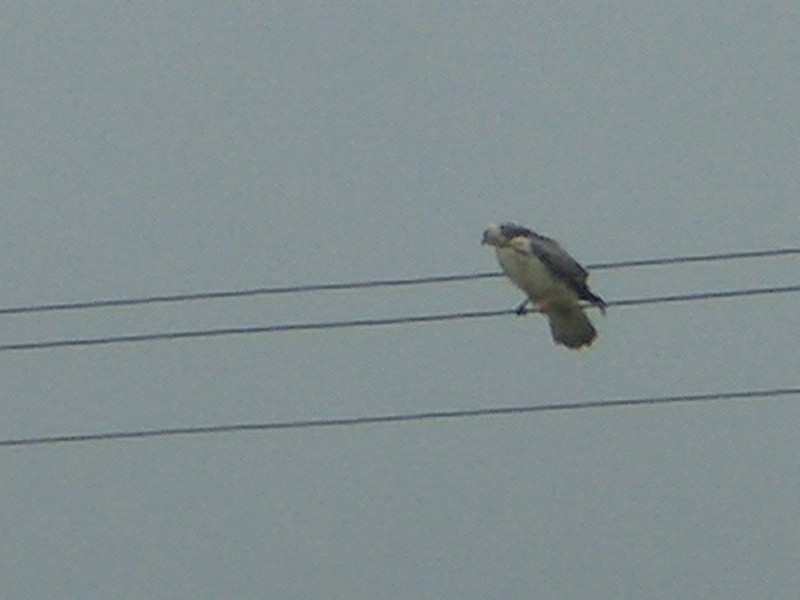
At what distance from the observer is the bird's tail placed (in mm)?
17594

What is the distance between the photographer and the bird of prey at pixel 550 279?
57.4 ft

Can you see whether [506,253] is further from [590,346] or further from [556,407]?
[556,407]

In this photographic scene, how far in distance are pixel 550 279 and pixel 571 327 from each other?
311 millimetres

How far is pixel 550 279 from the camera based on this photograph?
17.5 metres

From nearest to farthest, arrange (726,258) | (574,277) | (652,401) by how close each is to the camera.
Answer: (726,258) < (652,401) < (574,277)

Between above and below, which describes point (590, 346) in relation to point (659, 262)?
above

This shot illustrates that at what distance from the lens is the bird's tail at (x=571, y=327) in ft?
57.7

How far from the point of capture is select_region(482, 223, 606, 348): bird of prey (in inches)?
688

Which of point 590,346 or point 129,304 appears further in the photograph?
point 590,346

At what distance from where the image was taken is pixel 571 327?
17734 millimetres

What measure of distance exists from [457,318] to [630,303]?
71 cm

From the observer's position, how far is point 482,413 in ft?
52.9

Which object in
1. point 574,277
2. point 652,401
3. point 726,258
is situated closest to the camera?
point 726,258

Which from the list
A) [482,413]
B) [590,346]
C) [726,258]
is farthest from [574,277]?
[726,258]
